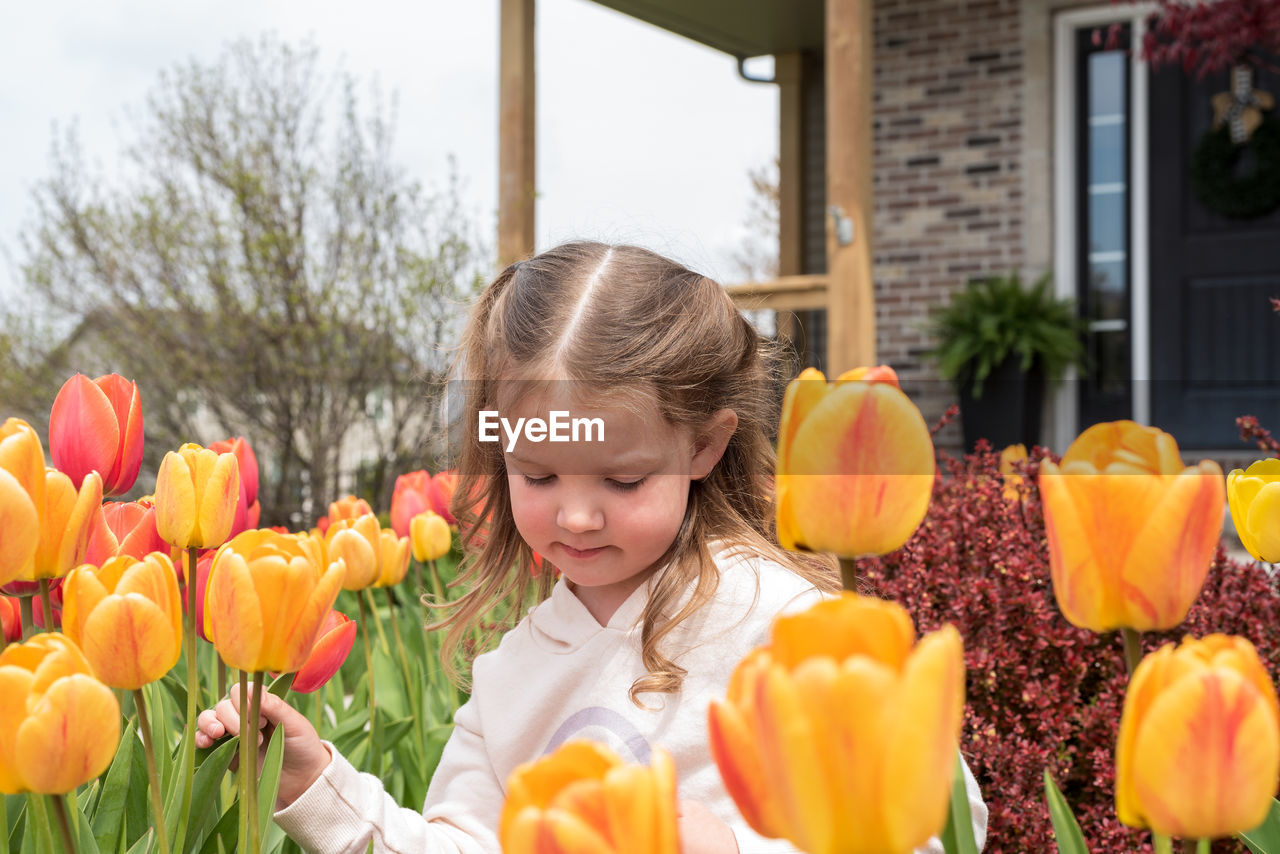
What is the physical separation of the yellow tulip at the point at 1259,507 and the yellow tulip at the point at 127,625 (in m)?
0.75

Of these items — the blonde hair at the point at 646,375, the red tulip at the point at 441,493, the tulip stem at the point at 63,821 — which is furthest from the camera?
the red tulip at the point at 441,493

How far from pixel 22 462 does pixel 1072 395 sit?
270 inches

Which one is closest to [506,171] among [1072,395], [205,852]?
[1072,395]

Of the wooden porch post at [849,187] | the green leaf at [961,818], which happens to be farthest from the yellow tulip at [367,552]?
the wooden porch post at [849,187]

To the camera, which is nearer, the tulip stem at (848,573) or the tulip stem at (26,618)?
the tulip stem at (848,573)

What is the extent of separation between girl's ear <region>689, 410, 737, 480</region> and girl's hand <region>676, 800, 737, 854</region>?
63 centimetres

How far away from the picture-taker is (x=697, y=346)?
4.61ft

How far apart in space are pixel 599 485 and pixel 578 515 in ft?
0.17

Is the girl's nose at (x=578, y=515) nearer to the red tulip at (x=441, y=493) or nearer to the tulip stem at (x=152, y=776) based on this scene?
the tulip stem at (x=152, y=776)

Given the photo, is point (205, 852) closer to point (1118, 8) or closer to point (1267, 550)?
point (1267, 550)

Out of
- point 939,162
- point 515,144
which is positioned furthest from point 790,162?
point 515,144

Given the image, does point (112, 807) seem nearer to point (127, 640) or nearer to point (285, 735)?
point (285, 735)

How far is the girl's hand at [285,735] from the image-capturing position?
3.27 ft

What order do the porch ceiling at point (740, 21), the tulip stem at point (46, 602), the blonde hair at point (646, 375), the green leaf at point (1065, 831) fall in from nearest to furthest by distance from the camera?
the green leaf at point (1065, 831)
the tulip stem at point (46, 602)
the blonde hair at point (646, 375)
the porch ceiling at point (740, 21)
